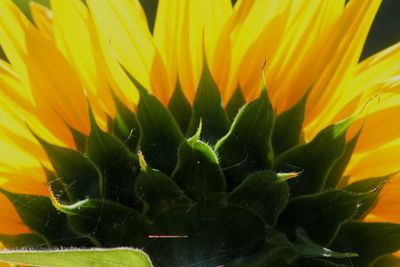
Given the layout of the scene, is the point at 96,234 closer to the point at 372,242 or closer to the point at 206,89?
the point at 206,89

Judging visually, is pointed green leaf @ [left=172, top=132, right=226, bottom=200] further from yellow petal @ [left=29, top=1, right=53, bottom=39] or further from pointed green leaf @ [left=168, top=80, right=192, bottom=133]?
yellow petal @ [left=29, top=1, right=53, bottom=39]

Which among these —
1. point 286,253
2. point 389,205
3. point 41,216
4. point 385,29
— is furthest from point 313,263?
point 385,29

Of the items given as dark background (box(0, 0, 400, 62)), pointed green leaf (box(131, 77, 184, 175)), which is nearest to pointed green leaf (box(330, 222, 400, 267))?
pointed green leaf (box(131, 77, 184, 175))

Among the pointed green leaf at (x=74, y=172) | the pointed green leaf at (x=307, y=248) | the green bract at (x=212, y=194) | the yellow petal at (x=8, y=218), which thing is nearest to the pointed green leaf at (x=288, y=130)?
the green bract at (x=212, y=194)

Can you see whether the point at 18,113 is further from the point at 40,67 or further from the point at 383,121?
the point at 383,121

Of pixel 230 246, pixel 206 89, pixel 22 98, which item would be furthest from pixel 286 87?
pixel 22 98
